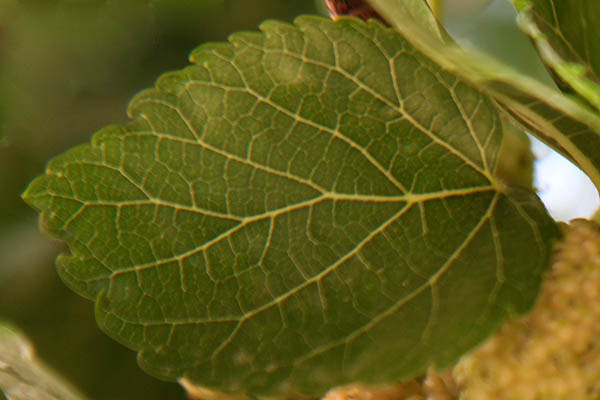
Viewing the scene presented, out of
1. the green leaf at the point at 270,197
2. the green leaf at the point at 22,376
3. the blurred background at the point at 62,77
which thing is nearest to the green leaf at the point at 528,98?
the green leaf at the point at 270,197

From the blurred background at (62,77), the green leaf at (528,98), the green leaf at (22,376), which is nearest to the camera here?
the green leaf at (528,98)

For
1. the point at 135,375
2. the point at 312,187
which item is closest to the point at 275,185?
the point at 312,187

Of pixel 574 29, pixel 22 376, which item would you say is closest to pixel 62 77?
pixel 22 376

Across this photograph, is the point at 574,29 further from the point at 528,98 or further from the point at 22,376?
the point at 22,376

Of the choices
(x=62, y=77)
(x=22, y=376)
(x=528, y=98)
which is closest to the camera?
(x=528, y=98)

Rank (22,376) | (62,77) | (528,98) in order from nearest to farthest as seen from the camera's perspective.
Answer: (528,98), (22,376), (62,77)

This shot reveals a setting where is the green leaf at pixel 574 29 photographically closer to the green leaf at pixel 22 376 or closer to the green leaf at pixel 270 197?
the green leaf at pixel 270 197

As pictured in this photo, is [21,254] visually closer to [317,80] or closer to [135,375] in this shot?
[135,375]
